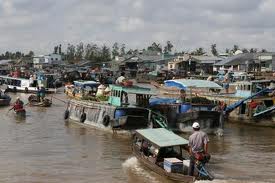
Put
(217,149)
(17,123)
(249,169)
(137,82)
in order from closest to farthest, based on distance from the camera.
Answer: (249,169), (217,149), (17,123), (137,82)

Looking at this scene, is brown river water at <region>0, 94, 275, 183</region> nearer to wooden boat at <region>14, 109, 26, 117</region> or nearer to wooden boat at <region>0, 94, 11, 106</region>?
wooden boat at <region>14, 109, 26, 117</region>

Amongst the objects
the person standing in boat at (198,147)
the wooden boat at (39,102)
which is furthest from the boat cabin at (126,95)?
the wooden boat at (39,102)

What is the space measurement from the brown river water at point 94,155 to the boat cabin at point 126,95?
1576mm

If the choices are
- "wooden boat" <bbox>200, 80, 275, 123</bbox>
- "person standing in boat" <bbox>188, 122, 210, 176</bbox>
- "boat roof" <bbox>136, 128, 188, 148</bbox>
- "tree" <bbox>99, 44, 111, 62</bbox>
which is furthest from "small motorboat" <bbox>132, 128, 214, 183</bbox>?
"tree" <bbox>99, 44, 111, 62</bbox>

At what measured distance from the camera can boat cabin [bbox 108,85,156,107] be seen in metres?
22.7

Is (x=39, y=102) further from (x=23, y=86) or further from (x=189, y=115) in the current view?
(x=189, y=115)

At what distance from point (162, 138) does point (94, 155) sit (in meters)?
4.43

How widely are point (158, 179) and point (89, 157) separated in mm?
4683

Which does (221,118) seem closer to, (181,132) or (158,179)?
(181,132)

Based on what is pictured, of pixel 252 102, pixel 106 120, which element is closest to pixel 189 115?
pixel 106 120

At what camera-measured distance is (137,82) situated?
71.6 m

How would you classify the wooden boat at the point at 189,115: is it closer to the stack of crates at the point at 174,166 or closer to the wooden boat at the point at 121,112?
the wooden boat at the point at 121,112

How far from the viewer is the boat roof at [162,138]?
14.1 m

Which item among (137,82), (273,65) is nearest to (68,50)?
(137,82)
